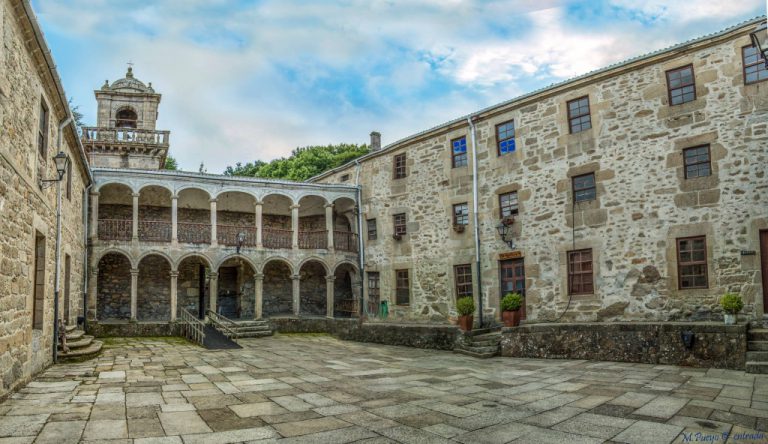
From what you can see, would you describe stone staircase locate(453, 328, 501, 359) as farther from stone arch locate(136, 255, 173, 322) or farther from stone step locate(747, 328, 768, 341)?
stone arch locate(136, 255, 173, 322)

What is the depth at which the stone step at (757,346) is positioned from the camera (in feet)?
31.9

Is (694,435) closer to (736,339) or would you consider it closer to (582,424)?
(582,424)

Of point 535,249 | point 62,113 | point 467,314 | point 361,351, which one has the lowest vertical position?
point 361,351

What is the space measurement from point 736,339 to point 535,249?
6233 millimetres

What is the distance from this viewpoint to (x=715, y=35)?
41.4ft

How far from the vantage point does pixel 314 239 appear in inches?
900

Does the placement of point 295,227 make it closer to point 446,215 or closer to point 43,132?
point 446,215

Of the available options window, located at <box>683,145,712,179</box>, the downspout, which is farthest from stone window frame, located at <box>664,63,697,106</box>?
the downspout

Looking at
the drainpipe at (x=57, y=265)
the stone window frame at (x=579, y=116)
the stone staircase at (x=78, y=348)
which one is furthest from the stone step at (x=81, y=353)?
the stone window frame at (x=579, y=116)

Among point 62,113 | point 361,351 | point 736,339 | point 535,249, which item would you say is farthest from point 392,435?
point 535,249

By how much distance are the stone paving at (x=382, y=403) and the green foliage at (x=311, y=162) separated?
2551 cm

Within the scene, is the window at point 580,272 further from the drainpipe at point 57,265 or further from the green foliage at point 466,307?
the drainpipe at point 57,265

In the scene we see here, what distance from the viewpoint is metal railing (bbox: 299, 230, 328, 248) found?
22.2m

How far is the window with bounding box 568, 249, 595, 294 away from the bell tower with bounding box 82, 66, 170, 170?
19323 millimetres
